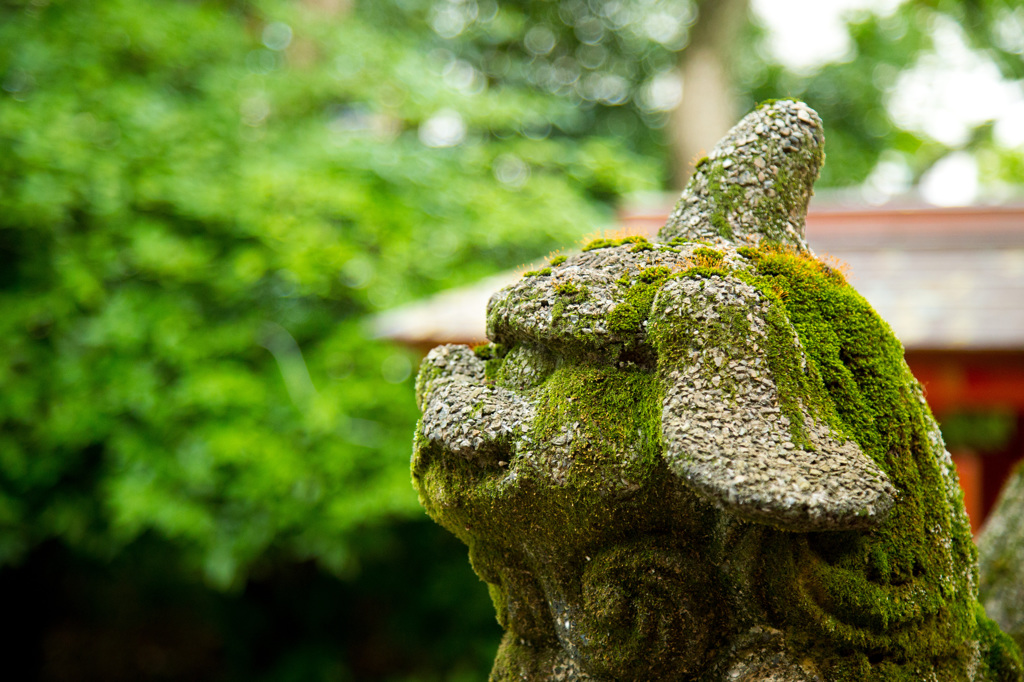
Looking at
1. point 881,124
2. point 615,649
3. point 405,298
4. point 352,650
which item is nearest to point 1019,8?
point 881,124

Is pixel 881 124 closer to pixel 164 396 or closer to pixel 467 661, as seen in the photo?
pixel 467 661

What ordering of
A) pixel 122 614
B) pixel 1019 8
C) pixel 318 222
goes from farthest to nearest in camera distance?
pixel 1019 8
pixel 122 614
pixel 318 222

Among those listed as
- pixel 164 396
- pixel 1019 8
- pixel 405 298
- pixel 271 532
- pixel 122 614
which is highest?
pixel 1019 8

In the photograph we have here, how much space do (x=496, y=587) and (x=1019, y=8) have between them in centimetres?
889

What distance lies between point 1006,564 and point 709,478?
4.05ft

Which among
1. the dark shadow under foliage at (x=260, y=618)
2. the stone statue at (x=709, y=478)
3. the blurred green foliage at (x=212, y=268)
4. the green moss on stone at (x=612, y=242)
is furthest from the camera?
the dark shadow under foliage at (x=260, y=618)

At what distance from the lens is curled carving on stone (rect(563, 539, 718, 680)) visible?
45.1 inches

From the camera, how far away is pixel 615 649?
3.85 feet

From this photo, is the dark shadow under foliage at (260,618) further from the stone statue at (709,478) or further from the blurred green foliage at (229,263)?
the stone statue at (709,478)

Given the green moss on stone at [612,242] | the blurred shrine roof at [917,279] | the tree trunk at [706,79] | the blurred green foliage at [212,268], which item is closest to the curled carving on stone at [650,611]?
the green moss on stone at [612,242]

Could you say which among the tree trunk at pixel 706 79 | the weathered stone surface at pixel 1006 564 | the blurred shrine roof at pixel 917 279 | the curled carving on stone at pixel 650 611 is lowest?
the curled carving on stone at pixel 650 611

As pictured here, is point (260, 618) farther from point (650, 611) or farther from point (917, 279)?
point (650, 611)

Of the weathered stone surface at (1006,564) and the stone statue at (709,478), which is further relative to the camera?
the weathered stone surface at (1006,564)

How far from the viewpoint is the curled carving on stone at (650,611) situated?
3.76 feet
